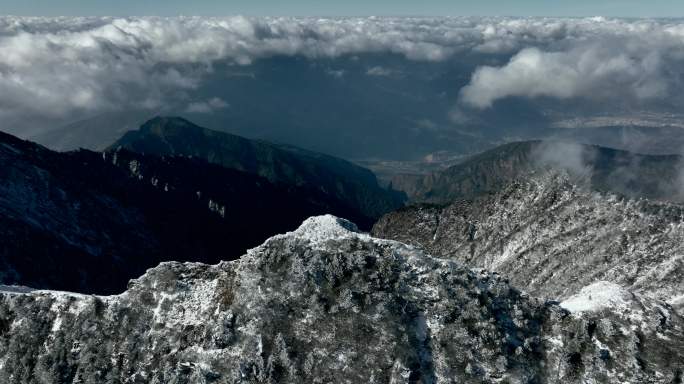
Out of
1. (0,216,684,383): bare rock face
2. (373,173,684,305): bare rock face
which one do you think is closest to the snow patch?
(0,216,684,383): bare rock face

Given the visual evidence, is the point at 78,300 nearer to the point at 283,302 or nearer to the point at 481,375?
the point at 283,302

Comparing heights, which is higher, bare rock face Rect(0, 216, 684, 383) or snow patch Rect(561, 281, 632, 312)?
snow patch Rect(561, 281, 632, 312)

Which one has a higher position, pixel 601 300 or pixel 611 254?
pixel 601 300

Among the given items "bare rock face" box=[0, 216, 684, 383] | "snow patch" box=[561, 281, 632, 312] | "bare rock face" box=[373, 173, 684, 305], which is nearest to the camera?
"bare rock face" box=[0, 216, 684, 383]

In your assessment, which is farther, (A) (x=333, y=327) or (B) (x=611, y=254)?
(B) (x=611, y=254)

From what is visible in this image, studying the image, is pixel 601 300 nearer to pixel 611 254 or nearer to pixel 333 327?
pixel 333 327

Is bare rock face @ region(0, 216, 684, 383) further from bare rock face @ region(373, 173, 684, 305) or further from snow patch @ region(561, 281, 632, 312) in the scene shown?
bare rock face @ region(373, 173, 684, 305)

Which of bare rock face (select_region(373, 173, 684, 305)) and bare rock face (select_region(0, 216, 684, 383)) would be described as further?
bare rock face (select_region(373, 173, 684, 305))

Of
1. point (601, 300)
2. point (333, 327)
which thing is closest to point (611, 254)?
point (601, 300)

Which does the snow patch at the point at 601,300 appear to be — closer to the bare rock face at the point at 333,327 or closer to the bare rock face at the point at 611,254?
the bare rock face at the point at 333,327
